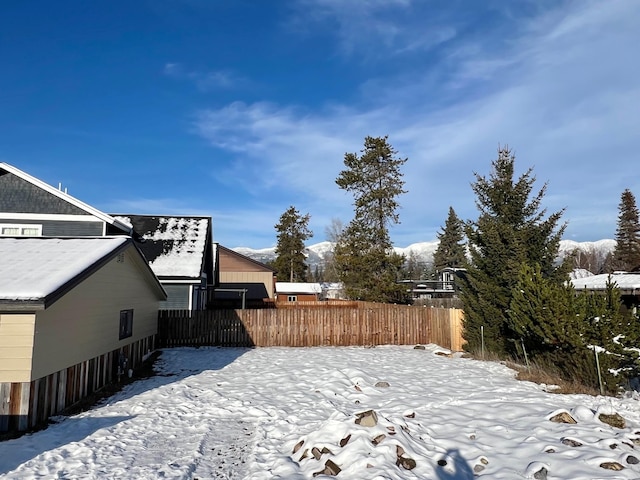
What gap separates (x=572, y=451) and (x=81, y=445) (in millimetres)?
7133

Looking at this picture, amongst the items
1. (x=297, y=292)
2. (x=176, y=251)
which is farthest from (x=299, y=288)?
(x=176, y=251)

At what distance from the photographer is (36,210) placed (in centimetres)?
1678

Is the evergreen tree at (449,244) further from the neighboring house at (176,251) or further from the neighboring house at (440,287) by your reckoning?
the neighboring house at (176,251)

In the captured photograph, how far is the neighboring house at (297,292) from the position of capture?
4962 cm

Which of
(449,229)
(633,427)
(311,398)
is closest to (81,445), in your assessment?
(311,398)

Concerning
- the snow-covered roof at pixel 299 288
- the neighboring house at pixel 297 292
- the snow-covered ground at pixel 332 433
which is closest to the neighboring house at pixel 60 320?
the snow-covered ground at pixel 332 433

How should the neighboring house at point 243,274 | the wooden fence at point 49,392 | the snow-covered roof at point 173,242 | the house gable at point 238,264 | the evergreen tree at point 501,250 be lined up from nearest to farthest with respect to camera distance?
the wooden fence at point 49,392 < the evergreen tree at point 501,250 < the snow-covered roof at point 173,242 < the neighboring house at point 243,274 < the house gable at point 238,264

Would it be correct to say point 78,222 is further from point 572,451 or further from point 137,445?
point 572,451

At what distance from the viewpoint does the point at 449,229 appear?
66188 mm

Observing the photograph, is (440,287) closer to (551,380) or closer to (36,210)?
(551,380)

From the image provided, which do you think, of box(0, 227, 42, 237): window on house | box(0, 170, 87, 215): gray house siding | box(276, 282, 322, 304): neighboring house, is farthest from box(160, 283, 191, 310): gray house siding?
box(276, 282, 322, 304): neighboring house

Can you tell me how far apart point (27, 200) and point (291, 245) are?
151ft

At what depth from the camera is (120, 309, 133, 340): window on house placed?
11.5 meters

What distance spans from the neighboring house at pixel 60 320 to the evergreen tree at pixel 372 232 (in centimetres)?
2030
